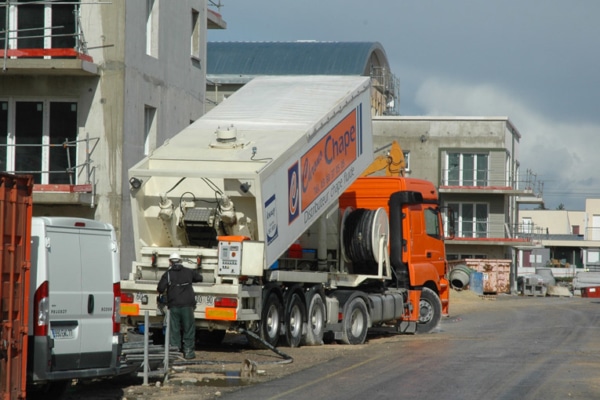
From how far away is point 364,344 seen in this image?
2111cm

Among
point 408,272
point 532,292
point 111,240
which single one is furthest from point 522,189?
point 111,240

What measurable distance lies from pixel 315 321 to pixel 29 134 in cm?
904

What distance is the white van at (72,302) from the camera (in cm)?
1126

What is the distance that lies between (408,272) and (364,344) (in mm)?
3079

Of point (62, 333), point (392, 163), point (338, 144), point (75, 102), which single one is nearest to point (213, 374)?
point (62, 333)

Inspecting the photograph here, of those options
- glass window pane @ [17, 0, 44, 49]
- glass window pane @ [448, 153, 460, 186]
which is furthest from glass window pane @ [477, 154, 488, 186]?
glass window pane @ [17, 0, 44, 49]

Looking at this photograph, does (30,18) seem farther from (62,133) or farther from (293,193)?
(293,193)

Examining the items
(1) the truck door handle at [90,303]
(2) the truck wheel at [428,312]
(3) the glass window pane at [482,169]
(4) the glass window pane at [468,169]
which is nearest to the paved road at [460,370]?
(2) the truck wheel at [428,312]

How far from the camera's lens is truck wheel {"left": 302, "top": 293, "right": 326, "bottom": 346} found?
1959 cm

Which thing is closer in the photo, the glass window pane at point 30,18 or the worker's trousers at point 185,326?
the worker's trousers at point 185,326

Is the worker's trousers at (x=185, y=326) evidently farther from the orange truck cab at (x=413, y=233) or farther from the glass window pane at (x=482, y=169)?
the glass window pane at (x=482, y=169)

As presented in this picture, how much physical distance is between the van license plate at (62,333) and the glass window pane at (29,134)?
1363cm

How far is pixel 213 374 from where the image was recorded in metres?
15.1

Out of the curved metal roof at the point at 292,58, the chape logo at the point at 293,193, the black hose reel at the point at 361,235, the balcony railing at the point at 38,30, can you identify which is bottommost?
the black hose reel at the point at 361,235
